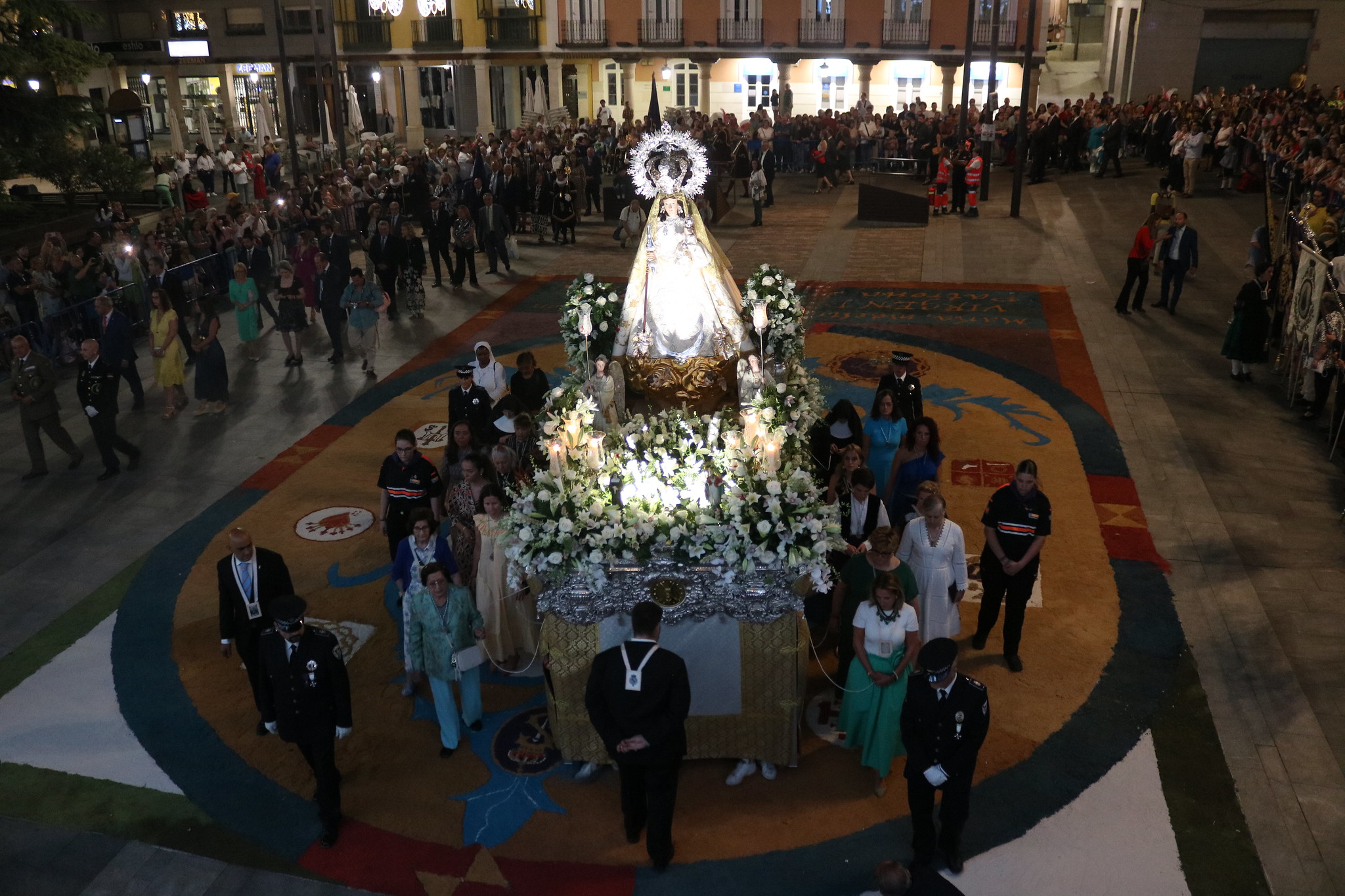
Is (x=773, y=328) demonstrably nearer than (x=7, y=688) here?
No

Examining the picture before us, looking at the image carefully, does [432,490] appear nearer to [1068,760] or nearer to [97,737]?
[97,737]

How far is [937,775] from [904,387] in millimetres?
4935

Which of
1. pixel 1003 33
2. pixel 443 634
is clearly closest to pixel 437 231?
pixel 443 634

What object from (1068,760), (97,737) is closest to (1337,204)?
(1068,760)

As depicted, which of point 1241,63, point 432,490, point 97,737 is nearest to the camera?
point 97,737

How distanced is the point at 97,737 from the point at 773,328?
6.92m

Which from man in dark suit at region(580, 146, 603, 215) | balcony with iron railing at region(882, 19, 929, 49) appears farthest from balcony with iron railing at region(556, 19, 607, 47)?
man in dark suit at region(580, 146, 603, 215)

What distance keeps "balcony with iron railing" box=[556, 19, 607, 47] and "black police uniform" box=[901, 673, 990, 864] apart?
4075 centimetres

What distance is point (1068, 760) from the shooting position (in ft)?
24.5

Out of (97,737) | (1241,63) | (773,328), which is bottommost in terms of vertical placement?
(97,737)

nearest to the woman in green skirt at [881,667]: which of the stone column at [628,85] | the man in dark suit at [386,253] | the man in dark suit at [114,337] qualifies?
the man in dark suit at [114,337]

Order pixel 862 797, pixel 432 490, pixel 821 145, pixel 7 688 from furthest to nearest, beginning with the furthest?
pixel 821 145 < pixel 432 490 < pixel 7 688 < pixel 862 797

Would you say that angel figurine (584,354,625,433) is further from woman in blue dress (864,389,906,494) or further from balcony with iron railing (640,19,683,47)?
balcony with iron railing (640,19,683,47)

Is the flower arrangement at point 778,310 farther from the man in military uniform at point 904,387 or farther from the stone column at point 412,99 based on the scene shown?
the stone column at point 412,99
